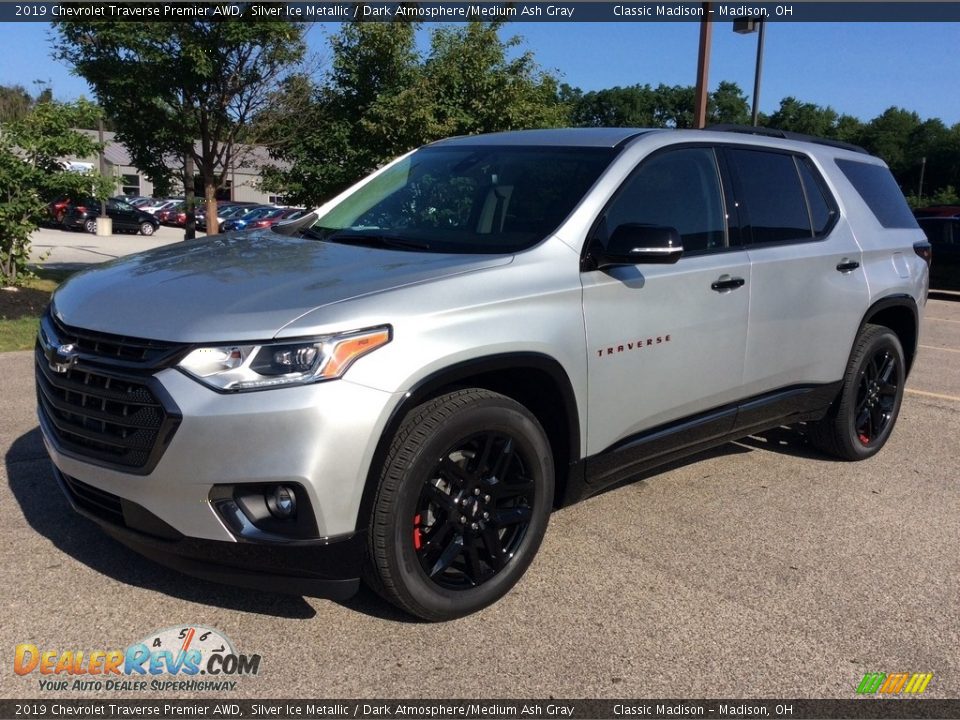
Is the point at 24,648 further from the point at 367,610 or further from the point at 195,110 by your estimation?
the point at 195,110

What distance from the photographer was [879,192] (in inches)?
226

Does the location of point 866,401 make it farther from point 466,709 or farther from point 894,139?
point 894,139

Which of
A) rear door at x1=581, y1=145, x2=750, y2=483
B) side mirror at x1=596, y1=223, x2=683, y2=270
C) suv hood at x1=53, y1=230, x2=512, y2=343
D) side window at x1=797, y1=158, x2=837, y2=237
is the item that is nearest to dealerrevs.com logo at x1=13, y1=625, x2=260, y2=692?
suv hood at x1=53, y1=230, x2=512, y2=343

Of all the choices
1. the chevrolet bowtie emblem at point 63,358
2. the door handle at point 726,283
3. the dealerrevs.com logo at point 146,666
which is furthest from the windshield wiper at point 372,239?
the dealerrevs.com logo at point 146,666

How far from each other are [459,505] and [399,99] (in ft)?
29.7

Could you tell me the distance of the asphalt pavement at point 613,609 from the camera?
→ 3.03 m

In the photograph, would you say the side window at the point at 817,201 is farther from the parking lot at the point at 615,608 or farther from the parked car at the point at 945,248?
the parked car at the point at 945,248

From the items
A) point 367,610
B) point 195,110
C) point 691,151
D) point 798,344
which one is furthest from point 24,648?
point 195,110

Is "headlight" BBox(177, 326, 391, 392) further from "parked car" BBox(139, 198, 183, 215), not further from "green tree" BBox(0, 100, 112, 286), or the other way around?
"parked car" BBox(139, 198, 183, 215)

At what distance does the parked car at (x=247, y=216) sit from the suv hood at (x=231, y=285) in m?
28.5

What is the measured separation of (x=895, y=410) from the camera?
591 cm

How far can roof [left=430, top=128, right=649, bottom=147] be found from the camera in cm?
427

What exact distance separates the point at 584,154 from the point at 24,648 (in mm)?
3009

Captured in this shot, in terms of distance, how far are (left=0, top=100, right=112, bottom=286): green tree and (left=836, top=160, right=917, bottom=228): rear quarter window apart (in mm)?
9844
